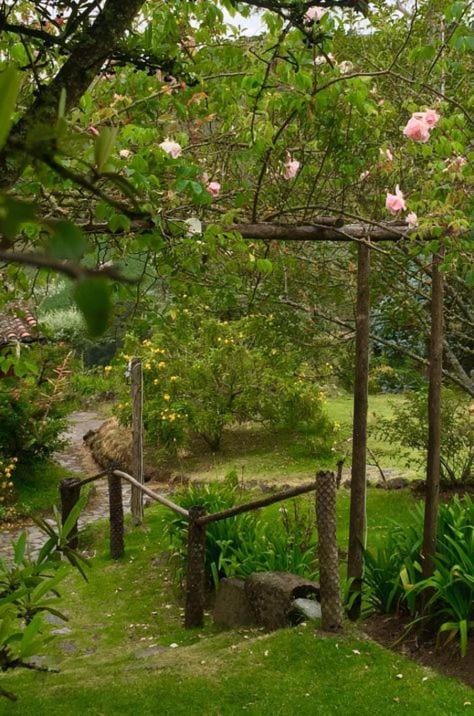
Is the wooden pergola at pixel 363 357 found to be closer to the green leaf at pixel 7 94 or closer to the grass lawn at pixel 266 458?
the green leaf at pixel 7 94

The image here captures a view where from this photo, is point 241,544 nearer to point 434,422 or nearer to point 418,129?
point 434,422

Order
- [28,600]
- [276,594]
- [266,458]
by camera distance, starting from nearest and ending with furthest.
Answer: [28,600], [276,594], [266,458]

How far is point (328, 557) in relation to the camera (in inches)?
154

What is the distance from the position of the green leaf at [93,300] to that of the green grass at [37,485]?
28.5 feet

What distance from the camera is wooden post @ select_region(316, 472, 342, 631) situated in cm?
382

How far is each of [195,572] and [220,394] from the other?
5512mm

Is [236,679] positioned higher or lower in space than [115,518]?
lower

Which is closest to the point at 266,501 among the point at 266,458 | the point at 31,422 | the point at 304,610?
the point at 304,610

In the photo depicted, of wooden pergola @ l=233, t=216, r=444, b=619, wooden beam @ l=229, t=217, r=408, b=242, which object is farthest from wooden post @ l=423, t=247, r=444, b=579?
wooden beam @ l=229, t=217, r=408, b=242

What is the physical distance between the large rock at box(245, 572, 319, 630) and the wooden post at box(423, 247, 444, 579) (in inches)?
31.7

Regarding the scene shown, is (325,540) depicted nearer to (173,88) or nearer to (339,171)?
(339,171)

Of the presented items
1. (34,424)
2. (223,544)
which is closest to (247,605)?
(223,544)

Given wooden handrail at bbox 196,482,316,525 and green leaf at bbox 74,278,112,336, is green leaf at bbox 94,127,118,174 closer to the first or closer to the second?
green leaf at bbox 74,278,112,336

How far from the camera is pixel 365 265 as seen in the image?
396 cm
